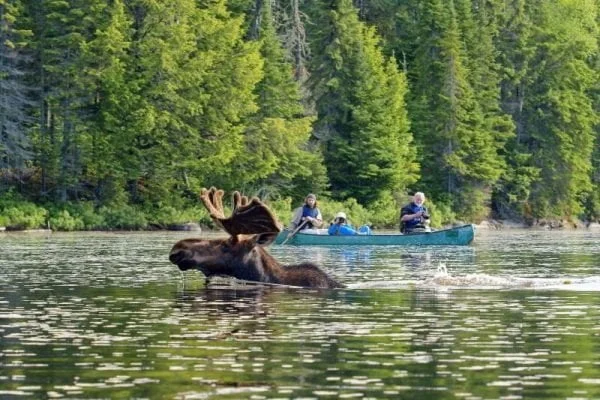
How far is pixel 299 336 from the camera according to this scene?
1938cm

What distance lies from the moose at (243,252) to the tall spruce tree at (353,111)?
5845 cm

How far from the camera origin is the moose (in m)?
26.0

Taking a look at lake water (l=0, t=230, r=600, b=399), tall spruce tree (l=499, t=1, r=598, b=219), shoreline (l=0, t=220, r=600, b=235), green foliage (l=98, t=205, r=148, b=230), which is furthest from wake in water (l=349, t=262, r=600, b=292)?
tall spruce tree (l=499, t=1, r=598, b=219)

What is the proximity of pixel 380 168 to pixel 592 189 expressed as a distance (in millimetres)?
23297

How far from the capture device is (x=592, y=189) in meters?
106

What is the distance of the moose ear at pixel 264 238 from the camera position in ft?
86.3

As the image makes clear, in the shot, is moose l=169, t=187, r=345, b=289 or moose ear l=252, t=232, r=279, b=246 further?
moose ear l=252, t=232, r=279, b=246

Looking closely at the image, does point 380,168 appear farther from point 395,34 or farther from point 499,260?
point 499,260

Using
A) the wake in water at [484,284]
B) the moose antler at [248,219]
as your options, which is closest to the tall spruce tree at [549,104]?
the wake in water at [484,284]

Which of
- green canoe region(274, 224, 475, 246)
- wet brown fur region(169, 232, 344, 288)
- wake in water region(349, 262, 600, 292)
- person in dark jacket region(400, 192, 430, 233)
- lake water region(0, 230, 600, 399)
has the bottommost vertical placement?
lake water region(0, 230, 600, 399)

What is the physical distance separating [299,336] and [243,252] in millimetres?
7577

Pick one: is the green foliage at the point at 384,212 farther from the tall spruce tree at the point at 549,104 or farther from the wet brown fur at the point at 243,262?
the wet brown fur at the point at 243,262

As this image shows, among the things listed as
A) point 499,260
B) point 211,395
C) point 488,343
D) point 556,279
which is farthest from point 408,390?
point 499,260

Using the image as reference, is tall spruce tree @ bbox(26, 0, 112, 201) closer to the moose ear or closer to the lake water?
the lake water
